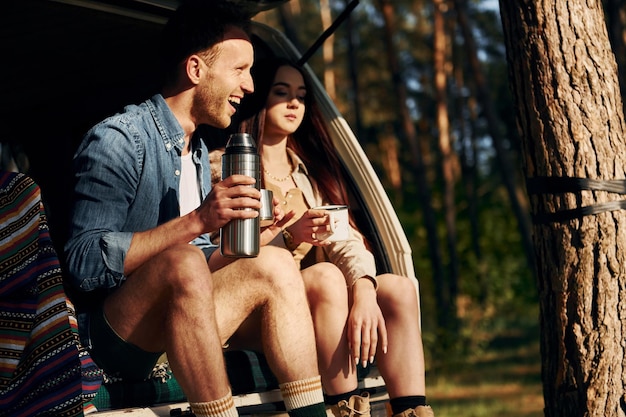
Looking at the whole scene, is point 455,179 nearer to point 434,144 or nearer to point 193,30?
point 434,144

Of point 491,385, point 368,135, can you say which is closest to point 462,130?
point 368,135

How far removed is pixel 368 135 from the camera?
24.1 meters

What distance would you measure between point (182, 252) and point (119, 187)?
0.37 meters

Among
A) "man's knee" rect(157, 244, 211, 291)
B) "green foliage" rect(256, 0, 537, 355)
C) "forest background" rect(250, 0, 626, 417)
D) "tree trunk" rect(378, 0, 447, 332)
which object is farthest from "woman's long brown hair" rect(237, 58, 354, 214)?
"tree trunk" rect(378, 0, 447, 332)

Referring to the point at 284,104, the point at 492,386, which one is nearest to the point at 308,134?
the point at 284,104

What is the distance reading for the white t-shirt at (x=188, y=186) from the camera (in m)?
3.13

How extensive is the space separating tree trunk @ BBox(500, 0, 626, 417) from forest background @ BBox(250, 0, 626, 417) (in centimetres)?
26

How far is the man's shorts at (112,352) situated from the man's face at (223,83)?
2.56 ft

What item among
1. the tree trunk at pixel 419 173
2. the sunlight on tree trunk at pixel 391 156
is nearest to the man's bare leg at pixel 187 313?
the tree trunk at pixel 419 173

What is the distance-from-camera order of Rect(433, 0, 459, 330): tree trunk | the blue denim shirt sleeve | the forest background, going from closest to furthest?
the blue denim shirt sleeve < the forest background < Rect(433, 0, 459, 330): tree trunk

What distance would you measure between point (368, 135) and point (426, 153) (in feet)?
9.65

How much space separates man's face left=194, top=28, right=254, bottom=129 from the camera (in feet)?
10.2

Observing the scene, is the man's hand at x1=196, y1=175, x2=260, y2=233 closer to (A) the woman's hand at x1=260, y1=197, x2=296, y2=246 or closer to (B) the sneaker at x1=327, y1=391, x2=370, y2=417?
(A) the woman's hand at x1=260, y1=197, x2=296, y2=246

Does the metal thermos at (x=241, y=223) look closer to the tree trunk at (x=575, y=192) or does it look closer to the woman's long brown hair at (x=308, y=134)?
the woman's long brown hair at (x=308, y=134)
